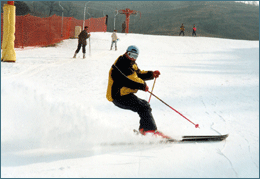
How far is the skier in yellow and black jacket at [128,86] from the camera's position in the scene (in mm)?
3477

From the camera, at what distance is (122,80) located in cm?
346

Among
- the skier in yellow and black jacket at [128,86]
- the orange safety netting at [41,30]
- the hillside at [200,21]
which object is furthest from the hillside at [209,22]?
the skier in yellow and black jacket at [128,86]

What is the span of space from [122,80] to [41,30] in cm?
1596

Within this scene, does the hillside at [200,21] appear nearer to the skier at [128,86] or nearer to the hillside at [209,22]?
the hillside at [209,22]

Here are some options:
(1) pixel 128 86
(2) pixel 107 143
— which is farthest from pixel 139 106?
(2) pixel 107 143

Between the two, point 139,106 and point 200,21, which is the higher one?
point 200,21

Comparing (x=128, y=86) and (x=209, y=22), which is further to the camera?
(x=209, y=22)

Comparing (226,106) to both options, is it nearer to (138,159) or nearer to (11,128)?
(138,159)

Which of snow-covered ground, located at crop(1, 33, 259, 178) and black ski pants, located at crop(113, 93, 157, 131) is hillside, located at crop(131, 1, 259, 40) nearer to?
snow-covered ground, located at crop(1, 33, 259, 178)

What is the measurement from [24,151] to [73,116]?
0.82 m

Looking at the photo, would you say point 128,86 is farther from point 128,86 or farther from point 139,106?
point 139,106

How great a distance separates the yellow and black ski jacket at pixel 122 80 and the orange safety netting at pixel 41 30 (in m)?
13.5

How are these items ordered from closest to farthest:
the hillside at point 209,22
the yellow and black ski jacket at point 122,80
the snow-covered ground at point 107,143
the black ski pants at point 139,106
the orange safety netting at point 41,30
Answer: the snow-covered ground at point 107,143, the yellow and black ski jacket at point 122,80, the black ski pants at point 139,106, the orange safety netting at point 41,30, the hillside at point 209,22

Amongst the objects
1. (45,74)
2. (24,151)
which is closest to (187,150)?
(24,151)
